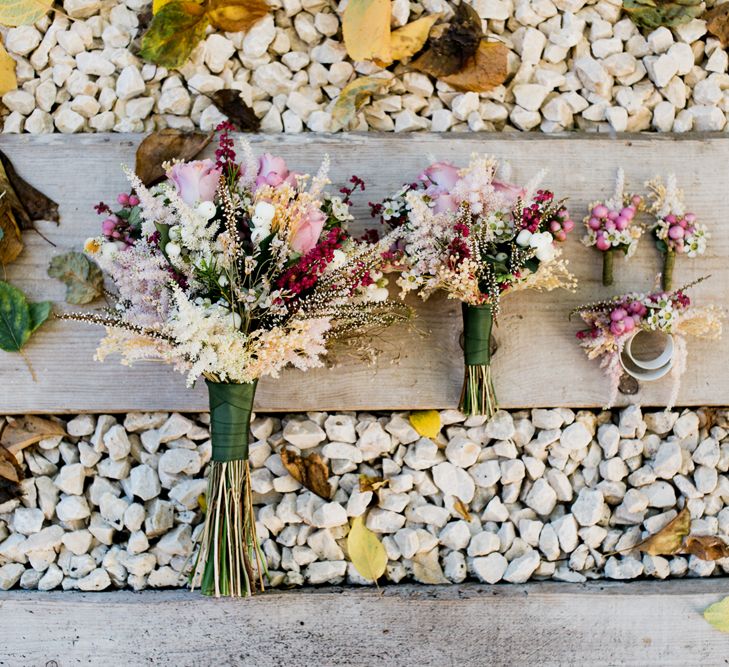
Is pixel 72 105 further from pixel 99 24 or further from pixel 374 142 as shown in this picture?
pixel 374 142

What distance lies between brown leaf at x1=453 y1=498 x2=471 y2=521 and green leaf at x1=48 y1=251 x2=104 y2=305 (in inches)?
37.1

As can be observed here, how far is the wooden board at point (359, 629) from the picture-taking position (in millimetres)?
1729

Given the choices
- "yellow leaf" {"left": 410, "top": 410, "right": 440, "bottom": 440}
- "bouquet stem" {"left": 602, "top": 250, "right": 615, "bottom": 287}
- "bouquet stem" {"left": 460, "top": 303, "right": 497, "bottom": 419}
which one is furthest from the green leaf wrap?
"bouquet stem" {"left": 602, "top": 250, "right": 615, "bottom": 287}

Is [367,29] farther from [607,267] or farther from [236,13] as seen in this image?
[607,267]

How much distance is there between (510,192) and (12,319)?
115 cm

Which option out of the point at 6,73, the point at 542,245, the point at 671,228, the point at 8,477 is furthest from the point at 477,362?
the point at 6,73

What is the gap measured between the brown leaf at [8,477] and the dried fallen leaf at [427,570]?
0.92 m

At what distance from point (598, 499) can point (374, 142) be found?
0.98 m

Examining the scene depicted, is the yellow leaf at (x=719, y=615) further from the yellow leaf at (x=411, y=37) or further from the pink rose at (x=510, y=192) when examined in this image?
the yellow leaf at (x=411, y=37)

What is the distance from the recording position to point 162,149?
177 cm

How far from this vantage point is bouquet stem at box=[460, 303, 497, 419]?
1702 millimetres

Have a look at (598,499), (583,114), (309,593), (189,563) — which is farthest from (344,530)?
(583,114)

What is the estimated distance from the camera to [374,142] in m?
1.84

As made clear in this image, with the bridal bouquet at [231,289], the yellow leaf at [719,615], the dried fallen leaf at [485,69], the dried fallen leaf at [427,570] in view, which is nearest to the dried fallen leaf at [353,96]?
the dried fallen leaf at [485,69]
